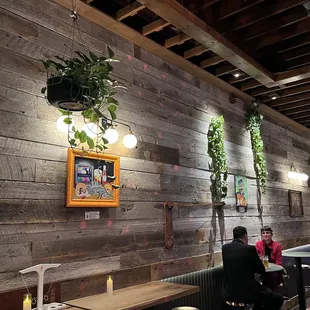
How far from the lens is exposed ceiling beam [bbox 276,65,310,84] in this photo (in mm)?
4254

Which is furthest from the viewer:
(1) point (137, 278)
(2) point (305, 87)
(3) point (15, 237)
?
(2) point (305, 87)

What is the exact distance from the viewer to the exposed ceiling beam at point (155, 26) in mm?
3279

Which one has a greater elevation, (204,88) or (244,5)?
(244,5)

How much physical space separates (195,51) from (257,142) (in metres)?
2.08

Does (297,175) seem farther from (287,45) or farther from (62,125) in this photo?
(62,125)

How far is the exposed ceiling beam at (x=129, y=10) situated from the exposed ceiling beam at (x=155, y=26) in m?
0.29

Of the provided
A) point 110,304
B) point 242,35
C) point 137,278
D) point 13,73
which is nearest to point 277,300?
point 137,278

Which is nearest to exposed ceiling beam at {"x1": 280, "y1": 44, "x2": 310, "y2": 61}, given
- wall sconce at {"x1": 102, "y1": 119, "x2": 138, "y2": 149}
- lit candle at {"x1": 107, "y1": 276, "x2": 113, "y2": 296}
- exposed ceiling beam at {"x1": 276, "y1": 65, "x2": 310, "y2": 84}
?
exposed ceiling beam at {"x1": 276, "y1": 65, "x2": 310, "y2": 84}

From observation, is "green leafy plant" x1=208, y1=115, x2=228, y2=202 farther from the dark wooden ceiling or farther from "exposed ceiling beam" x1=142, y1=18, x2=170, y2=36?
"exposed ceiling beam" x1=142, y1=18, x2=170, y2=36

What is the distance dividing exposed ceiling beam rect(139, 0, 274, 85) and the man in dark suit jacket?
2.08 meters

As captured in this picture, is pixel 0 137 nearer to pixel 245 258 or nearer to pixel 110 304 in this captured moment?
pixel 110 304

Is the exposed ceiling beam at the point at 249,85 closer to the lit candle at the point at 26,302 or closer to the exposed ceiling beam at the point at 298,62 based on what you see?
the exposed ceiling beam at the point at 298,62

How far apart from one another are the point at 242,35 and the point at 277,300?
298 centimetres

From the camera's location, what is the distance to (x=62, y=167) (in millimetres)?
2697
